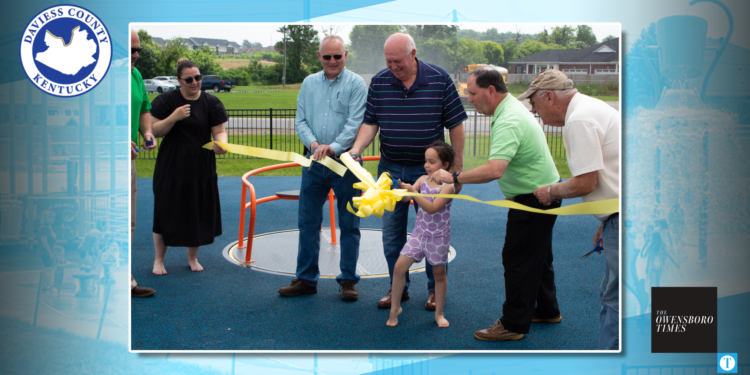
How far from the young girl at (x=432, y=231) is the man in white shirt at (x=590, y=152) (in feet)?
1.89

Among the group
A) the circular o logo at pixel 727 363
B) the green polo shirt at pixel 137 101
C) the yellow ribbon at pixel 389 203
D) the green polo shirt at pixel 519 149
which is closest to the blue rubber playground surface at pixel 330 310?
the circular o logo at pixel 727 363

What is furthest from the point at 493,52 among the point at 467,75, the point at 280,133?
the point at 280,133

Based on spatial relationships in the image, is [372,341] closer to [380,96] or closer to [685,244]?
[380,96]

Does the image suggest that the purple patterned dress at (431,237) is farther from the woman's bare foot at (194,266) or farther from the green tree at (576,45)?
the woman's bare foot at (194,266)

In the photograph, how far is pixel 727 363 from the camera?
3094 mm

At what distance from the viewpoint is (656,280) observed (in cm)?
309

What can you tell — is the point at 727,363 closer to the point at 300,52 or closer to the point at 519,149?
the point at 519,149

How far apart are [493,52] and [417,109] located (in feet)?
3.09

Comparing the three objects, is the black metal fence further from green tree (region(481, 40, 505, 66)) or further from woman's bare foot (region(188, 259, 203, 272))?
green tree (region(481, 40, 505, 66))

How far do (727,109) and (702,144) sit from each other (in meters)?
0.23

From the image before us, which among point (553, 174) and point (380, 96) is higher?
point (380, 96)

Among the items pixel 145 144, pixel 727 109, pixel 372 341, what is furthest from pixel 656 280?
pixel 145 144

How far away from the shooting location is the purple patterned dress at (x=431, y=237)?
3.73 meters

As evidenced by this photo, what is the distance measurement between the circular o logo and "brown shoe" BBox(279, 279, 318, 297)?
108 inches
